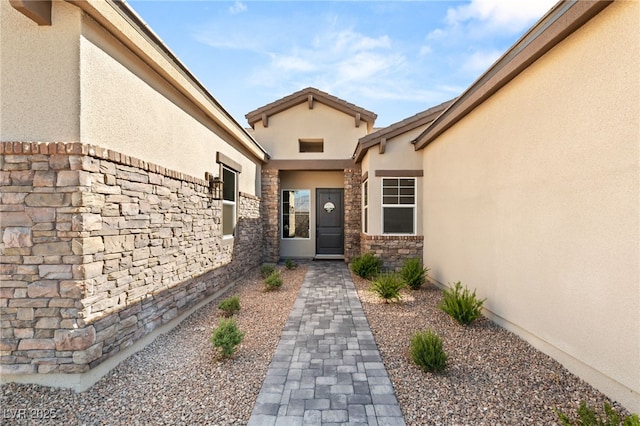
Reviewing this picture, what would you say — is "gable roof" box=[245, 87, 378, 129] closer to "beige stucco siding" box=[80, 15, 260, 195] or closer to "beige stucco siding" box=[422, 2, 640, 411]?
"beige stucco siding" box=[80, 15, 260, 195]

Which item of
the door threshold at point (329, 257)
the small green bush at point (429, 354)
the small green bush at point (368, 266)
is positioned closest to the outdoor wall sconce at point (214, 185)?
A: the small green bush at point (368, 266)

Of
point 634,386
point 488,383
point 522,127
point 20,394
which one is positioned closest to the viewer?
point 634,386

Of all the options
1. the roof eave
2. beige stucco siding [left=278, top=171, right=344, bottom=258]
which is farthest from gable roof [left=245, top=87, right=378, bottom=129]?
the roof eave

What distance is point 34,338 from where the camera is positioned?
2.74 m

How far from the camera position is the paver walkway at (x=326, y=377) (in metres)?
2.39

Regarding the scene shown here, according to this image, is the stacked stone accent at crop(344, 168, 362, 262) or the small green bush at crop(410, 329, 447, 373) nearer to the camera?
the small green bush at crop(410, 329, 447, 373)

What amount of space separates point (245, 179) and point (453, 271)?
5837 millimetres

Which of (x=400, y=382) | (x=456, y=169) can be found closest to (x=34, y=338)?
(x=400, y=382)

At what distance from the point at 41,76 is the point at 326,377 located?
169 inches

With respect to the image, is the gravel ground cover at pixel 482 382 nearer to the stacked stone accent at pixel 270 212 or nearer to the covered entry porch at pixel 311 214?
the stacked stone accent at pixel 270 212

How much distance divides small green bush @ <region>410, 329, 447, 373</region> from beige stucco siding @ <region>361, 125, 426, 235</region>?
4.82 metres

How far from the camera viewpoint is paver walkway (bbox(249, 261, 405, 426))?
7.86 feet

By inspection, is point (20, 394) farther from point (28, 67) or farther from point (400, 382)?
point (400, 382)

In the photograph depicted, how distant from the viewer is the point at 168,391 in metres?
2.76
